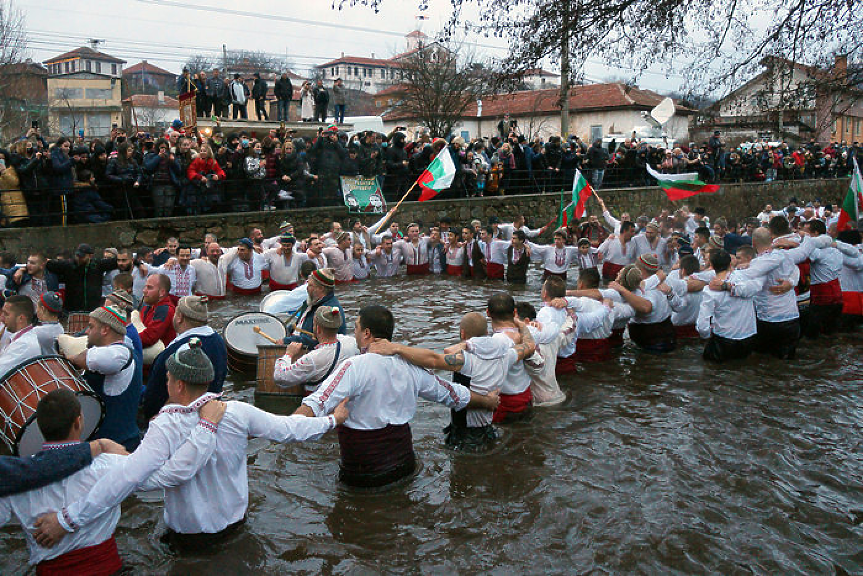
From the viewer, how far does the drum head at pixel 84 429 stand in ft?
14.8

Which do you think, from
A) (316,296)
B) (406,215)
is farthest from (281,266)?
(316,296)

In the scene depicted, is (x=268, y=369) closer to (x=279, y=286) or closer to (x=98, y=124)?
(x=279, y=286)

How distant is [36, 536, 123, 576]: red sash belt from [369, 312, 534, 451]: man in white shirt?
2.51 meters

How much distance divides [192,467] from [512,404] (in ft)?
11.4

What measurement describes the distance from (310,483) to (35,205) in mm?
10978

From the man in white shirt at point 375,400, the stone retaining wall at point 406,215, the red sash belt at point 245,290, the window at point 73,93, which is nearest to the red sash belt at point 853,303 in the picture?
the man in white shirt at point 375,400

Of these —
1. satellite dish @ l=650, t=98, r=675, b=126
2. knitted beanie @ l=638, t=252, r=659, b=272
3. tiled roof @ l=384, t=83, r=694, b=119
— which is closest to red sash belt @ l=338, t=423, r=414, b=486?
knitted beanie @ l=638, t=252, r=659, b=272

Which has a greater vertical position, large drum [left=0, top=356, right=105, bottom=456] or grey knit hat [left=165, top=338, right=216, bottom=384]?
grey knit hat [left=165, top=338, right=216, bottom=384]

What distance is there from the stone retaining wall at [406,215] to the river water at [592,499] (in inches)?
309

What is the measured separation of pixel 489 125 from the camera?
48438 millimetres

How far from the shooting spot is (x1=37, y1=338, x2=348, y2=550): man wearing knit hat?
3.63 meters

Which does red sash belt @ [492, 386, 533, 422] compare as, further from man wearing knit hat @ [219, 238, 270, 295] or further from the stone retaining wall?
the stone retaining wall

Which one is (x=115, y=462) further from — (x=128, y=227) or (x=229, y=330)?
(x=128, y=227)

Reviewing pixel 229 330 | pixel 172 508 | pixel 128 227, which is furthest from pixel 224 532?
pixel 128 227
